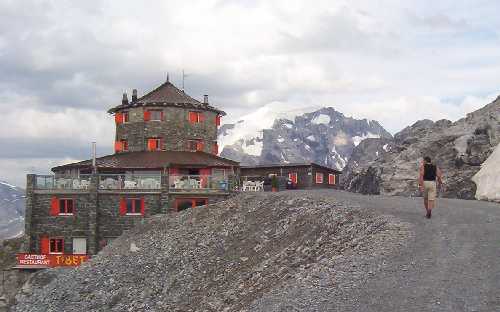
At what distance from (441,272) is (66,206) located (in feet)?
122

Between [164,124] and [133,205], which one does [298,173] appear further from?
[133,205]

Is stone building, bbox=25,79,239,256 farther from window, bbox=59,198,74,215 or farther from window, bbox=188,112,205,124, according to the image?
window, bbox=188,112,205,124

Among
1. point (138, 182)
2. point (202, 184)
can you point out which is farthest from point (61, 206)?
point (202, 184)

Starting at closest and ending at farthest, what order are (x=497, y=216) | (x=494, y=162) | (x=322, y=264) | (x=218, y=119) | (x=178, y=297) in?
(x=322, y=264) < (x=497, y=216) < (x=178, y=297) < (x=494, y=162) < (x=218, y=119)

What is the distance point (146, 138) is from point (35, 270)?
18590 mm

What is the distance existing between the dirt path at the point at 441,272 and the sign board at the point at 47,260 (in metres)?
30.1

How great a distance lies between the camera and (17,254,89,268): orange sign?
146 feet

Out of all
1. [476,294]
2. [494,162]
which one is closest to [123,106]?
[494,162]

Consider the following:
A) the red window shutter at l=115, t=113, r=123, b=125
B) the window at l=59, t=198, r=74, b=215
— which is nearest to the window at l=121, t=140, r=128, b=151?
the red window shutter at l=115, t=113, r=123, b=125

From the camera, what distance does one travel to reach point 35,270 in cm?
4481

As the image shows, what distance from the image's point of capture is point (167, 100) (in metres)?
60.2

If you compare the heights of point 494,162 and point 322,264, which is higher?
point 494,162

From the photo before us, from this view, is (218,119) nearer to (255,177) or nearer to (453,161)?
(255,177)

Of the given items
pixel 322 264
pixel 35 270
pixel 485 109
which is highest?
pixel 485 109
